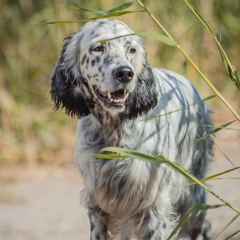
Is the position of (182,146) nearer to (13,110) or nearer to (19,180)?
(19,180)

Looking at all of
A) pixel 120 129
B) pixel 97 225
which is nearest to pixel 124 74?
pixel 120 129

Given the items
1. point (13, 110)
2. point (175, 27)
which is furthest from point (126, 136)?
point (175, 27)

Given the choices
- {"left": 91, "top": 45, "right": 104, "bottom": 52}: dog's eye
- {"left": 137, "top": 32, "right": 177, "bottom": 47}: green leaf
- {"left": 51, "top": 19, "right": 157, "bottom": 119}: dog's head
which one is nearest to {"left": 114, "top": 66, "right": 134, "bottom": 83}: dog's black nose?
{"left": 51, "top": 19, "right": 157, "bottom": 119}: dog's head

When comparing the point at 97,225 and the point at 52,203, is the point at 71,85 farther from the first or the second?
the point at 52,203

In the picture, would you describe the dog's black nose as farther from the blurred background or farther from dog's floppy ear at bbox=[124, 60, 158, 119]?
the blurred background

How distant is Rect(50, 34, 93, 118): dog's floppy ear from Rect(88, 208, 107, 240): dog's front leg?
1.91 feet

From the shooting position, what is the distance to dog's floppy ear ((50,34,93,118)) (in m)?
4.84

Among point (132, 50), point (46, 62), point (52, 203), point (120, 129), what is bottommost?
point (52, 203)

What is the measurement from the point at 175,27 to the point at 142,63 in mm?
5411

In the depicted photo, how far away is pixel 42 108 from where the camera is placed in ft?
31.9

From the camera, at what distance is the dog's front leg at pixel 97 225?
200 inches

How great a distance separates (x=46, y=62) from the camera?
9906 millimetres

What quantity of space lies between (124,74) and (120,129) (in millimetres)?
447

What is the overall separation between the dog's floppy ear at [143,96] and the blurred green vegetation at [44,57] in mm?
4253
